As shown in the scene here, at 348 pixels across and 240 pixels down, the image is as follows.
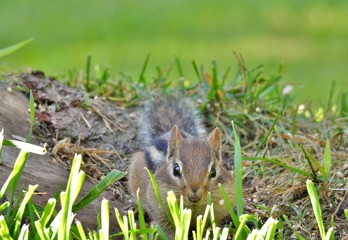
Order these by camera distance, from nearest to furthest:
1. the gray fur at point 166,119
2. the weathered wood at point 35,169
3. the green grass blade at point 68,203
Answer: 1. the green grass blade at point 68,203
2. the weathered wood at point 35,169
3. the gray fur at point 166,119

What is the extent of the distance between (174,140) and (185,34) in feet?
21.4

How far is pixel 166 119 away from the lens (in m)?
5.31

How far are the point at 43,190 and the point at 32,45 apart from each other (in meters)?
6.48

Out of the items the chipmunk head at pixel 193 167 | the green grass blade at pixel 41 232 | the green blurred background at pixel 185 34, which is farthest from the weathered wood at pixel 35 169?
the green blurred background at pixel 185 34

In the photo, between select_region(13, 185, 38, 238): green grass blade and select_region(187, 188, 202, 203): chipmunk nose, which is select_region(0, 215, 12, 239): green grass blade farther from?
select_region(187, 188, 202, 203): chipmunk nose

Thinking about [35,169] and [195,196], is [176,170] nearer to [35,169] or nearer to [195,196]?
[195,196]

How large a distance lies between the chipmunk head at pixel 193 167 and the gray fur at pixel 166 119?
0.53 m

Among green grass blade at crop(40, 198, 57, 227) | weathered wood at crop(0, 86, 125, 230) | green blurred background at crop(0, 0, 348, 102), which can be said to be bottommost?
green blurred background at crop(0, 0, 348, 102)

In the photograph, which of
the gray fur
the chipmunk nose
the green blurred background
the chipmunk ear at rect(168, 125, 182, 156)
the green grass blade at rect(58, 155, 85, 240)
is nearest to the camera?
the green grass blade at rect(58, 155, 85, 240)

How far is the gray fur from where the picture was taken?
520 cm

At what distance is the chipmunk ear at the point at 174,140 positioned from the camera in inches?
179

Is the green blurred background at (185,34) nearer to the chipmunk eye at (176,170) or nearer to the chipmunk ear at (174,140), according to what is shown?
the chipmunk ear at (174,140)

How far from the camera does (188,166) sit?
432 centimetres

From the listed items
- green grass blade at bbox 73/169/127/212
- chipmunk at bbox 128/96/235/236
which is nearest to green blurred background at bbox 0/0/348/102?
chipmunk at bbox 128/96/235/236
